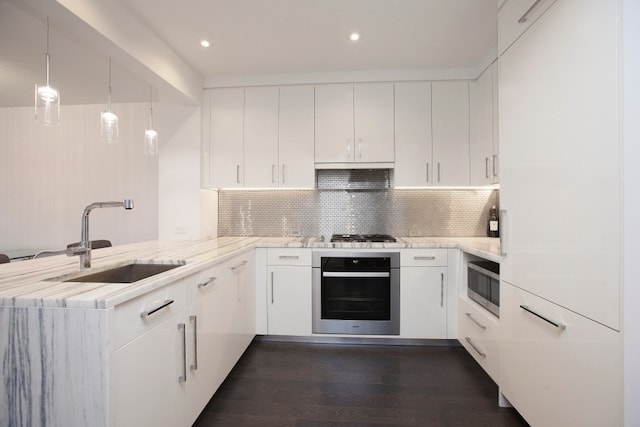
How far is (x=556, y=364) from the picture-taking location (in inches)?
48.5

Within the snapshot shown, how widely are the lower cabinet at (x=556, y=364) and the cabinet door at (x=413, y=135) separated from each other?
134 centimetres

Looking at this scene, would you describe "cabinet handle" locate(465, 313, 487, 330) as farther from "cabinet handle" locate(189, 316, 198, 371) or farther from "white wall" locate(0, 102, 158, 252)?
"white wall" locate(0, 102, 158, 252)

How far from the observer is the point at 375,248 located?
8.07 feet

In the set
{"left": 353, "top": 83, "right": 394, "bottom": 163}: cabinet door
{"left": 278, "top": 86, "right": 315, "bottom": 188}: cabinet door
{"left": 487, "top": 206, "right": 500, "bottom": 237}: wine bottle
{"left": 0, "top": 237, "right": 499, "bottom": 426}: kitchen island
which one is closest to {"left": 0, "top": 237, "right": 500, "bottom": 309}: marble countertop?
{"left": 0, "top": 237, "right": 499, "bottom": 426}: kitchen island

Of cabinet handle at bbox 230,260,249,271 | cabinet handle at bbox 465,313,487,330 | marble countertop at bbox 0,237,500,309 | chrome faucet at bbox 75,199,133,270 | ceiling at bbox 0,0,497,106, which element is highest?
ceiling at bbox 0,0,497,106

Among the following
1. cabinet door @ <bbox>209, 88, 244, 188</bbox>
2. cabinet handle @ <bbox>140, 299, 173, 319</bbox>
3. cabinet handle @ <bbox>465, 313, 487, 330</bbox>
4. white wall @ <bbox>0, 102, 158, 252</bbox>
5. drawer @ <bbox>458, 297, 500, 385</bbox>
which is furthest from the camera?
white wall @ <bbox>0, 102, 158, 252</bbox>

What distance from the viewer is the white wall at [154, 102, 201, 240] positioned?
2.75 meters

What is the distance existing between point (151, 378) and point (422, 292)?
205 centimetres

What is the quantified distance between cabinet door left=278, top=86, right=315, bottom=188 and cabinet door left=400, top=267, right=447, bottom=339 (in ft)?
4.12

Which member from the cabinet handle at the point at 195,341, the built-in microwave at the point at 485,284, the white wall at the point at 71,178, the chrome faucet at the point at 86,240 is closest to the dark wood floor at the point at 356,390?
the cabinet handle at the point at 195,341

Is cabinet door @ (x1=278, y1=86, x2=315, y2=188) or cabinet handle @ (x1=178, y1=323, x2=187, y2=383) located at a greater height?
cabinet door @ (x1=278, y1=86, x2=315, y2=188)

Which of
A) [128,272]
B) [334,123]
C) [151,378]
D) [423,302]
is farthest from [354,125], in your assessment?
[151,378]

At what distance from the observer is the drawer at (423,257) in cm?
245

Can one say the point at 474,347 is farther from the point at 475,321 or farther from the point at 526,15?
the point at 526,15
